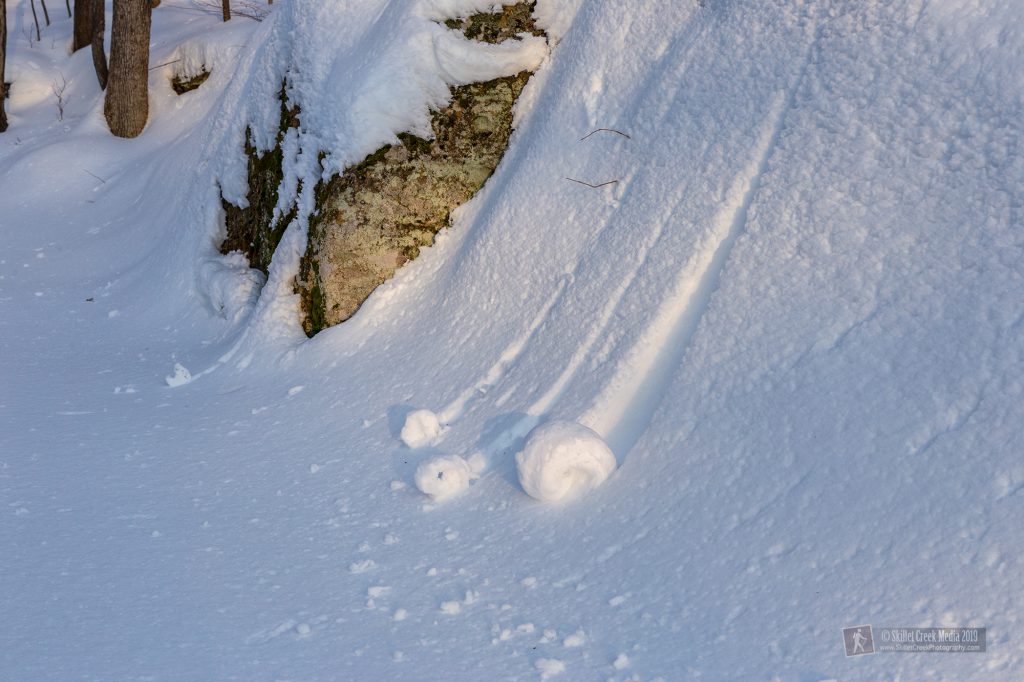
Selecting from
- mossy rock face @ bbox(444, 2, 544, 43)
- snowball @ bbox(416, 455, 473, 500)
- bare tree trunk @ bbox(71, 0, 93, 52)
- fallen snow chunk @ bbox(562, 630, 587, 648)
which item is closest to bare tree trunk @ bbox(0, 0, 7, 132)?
bare tree trunk @ bbox(71, 0, 93, 52)

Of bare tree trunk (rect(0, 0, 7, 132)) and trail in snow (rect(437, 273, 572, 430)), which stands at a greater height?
trail in snow (rect(437, 273, 572, 430))

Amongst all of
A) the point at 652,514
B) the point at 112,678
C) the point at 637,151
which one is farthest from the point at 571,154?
the point at 112,678

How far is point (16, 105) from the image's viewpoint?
9.15m

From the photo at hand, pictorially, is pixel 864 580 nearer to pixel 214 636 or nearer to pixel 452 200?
pixel 214 636

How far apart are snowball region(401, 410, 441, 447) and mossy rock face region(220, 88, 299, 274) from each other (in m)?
1.99

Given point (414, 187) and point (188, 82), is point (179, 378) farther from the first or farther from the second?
point (188, 82)

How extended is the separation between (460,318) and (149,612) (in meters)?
1.89

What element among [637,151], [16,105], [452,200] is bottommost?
[16,105]

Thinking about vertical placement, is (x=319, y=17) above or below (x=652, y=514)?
above

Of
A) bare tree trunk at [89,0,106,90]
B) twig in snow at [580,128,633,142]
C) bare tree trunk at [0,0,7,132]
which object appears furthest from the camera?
bare tree trunk at [89,0,106,90]

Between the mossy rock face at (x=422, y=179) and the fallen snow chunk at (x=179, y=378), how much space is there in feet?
2.95

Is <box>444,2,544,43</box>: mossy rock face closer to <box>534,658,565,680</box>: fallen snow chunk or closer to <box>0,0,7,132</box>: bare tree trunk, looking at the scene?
<box>534,658,565,680</box>: fallen snow chunk

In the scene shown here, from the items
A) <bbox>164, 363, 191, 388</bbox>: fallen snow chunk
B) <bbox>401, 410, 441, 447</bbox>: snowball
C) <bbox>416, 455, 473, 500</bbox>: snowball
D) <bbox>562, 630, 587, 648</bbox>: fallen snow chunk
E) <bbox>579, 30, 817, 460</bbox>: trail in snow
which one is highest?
<bbox>579, 30, 817, 460</bbox>: trail in snow

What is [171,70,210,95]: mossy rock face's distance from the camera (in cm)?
780
